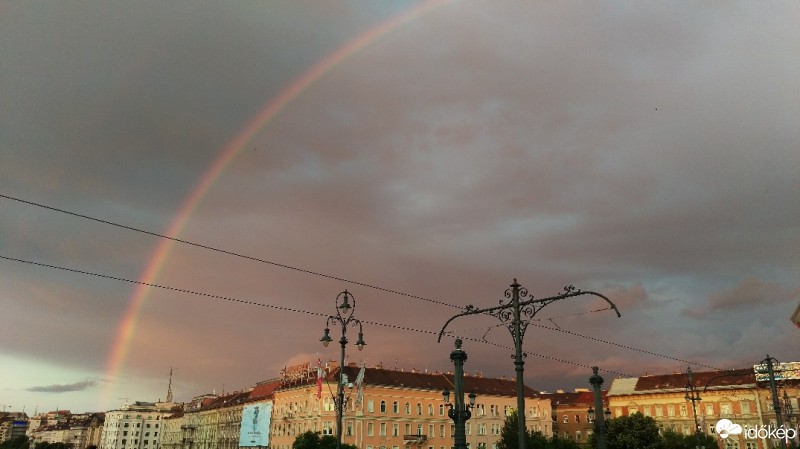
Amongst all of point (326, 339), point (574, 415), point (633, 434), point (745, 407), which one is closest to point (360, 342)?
point (326, 339)

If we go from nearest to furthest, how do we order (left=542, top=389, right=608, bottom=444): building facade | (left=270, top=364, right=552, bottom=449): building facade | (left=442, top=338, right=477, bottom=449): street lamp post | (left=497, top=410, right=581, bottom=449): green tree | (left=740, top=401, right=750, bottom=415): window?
(left=442, top=338, right=477, bottom=449): street lamp post < (left=497, top=410, right=581, bottom=449): green tree < (left=270, top=364, right=552, bottom=449): building facade < (left=740, top=401, right=750, bottom=415): window < (left=542, top=389, right=608, bottom=444): building facade

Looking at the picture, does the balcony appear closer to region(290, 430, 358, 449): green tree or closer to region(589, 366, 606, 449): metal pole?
region(290, 430, 358, 449): green tree

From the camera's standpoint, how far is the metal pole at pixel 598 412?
2259cm

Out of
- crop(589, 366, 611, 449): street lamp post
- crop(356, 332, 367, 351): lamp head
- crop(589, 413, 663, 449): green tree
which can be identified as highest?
crop(356, 332, 367, 351): lamp head

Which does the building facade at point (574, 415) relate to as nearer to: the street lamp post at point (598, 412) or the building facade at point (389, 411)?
the building facade at point (389, 411)

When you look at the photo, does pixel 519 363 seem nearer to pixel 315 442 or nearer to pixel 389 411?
pixel 315 442

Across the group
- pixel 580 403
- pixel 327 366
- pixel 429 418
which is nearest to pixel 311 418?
pixel 327 366

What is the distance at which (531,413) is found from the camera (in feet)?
344

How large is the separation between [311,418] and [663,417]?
57.2 m

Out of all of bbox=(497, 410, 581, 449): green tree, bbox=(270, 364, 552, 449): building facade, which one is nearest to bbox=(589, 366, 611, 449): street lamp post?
bbox=(497, 410, 581, 449): green tree

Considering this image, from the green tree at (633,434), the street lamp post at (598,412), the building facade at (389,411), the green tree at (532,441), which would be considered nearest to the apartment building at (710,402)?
the green tree at (633,434)

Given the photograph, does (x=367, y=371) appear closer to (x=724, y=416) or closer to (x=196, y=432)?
(x=724, y=416)

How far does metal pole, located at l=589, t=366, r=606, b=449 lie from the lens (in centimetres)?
2259

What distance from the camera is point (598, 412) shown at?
23.7 meters
